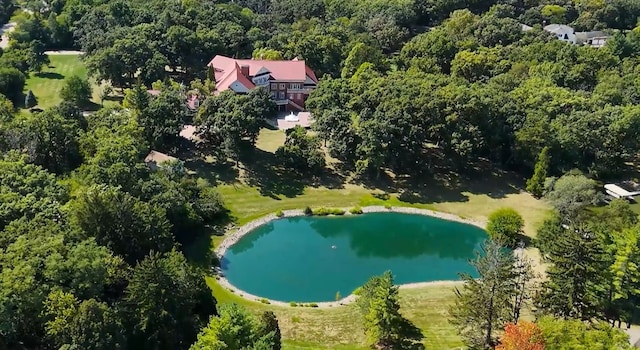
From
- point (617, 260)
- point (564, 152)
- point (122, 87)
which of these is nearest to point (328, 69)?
point (122, 87)

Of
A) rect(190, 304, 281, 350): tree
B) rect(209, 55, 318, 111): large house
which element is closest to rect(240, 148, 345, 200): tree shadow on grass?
rect(209, 55, 318, 111): large house

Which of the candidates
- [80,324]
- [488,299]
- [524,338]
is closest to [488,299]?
[488,299]

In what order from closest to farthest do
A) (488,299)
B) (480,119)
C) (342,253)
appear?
(488,299), (342,253), (480,119)

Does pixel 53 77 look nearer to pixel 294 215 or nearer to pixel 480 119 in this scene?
pixel 294 215

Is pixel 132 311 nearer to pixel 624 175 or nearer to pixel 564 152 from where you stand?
pixel 564 152

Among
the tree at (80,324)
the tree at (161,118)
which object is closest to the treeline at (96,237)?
the tree at (80,324)

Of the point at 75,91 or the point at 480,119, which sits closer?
the point at 480,119

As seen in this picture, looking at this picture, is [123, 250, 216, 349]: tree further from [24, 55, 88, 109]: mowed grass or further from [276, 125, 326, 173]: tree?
[24, 55, 88, 109]: mowed grass
